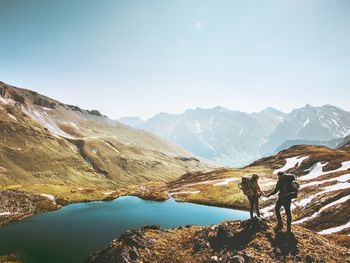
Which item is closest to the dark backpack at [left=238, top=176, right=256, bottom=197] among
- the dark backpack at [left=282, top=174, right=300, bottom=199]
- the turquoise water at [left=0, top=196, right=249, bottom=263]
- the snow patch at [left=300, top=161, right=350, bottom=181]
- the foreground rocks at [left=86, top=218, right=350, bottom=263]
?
the foreground rocks at [left=86, top=218, right=350, bottom=263]

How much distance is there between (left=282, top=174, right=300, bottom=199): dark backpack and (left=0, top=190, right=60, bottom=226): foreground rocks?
58.3 meters

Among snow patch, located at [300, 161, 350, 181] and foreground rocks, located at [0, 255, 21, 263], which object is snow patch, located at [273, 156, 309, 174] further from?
foreground rocks, located at [0, 255, 21, 263]

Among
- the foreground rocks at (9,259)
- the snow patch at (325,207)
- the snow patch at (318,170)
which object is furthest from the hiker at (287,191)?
the snow patch at (318,170)

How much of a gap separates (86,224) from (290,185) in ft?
138

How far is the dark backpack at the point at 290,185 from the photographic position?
23.9 m

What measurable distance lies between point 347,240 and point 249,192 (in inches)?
482

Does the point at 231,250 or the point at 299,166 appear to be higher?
the point at 299,166

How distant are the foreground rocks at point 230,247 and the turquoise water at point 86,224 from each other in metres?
13.6

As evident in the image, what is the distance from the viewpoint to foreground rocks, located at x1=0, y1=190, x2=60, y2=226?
66.8 m

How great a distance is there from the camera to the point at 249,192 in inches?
1060

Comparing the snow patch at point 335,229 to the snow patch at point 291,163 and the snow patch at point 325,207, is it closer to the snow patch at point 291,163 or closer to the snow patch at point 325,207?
the snow patch at point 325,207

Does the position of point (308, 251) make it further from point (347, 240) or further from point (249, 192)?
point (347, 240)

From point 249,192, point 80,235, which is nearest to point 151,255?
point 249,192

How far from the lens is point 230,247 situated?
79.2 ft
